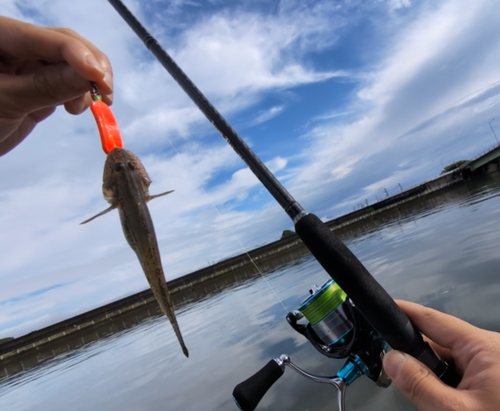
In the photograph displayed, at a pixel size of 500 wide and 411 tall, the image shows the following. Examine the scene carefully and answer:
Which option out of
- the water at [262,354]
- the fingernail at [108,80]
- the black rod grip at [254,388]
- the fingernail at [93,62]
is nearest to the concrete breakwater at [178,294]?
the water at [262,354]

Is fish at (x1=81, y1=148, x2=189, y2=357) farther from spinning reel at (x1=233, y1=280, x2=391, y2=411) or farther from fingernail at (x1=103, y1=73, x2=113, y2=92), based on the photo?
spinning reel at (x1=233, y1=280, x2=391, y2=411)

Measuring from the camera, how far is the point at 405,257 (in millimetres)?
11805

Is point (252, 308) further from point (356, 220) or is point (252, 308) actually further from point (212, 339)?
point (356, 220)

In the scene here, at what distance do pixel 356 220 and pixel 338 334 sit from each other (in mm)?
50573

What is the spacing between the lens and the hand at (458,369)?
4.02 feet

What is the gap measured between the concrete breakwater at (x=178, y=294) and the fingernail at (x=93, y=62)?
24130 millimetres

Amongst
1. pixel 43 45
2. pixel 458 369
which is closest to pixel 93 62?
pixel 43 45

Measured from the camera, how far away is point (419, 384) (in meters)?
1.42

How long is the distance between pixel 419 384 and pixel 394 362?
157 mm

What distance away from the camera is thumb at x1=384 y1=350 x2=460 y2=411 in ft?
4.23

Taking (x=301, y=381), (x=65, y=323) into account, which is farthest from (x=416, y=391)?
(x=65, y=323)

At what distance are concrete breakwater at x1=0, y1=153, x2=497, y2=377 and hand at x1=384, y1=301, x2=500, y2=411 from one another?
79.0 ft

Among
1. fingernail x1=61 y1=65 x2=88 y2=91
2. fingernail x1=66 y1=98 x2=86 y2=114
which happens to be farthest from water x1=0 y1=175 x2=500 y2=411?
fingernail x1=61 y1=65 x2=88 y2=91

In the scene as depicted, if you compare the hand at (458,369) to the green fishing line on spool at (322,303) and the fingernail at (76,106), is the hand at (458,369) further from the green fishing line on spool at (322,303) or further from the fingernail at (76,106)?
the fingernail at (76,106)
